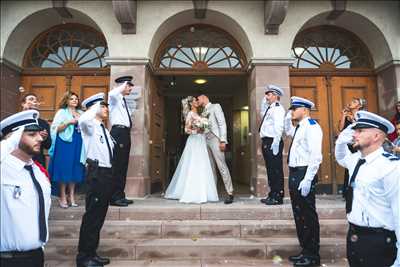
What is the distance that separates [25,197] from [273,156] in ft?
15.3

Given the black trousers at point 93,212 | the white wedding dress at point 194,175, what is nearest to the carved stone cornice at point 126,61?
the white wedding dress at point 194,175

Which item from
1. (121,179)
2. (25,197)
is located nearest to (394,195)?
(25,197)

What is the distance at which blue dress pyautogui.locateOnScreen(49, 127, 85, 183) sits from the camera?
580 centimetres

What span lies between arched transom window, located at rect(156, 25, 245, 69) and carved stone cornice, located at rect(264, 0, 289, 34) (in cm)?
107

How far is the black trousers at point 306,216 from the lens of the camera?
170 inches

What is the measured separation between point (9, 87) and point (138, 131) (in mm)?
3513

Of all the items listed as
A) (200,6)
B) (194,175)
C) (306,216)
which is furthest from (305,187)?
(200,6)

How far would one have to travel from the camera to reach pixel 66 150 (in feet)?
19.5

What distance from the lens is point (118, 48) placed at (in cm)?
757

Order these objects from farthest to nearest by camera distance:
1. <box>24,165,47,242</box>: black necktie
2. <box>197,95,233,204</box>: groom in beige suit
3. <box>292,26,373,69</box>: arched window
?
<box>292,26,373,69</box>: arched window < <box>197,95,233,204</box>: groom in beige suit < <box>24,165,47,242</box>: black necktie

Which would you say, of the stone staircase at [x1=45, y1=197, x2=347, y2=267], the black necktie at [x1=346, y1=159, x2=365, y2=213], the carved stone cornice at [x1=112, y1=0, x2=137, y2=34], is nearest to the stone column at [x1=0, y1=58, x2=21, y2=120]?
the carved stone cornice at [x1=112, y1=0, x2=137, y2=34]

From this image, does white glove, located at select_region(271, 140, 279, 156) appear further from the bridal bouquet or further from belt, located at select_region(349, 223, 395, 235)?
belt, located at select_region(349, 223, 395, 235)

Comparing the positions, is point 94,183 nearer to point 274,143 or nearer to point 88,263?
point 88,263

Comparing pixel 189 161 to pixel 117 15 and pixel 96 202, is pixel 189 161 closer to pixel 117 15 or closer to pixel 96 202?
pixel 96 202
